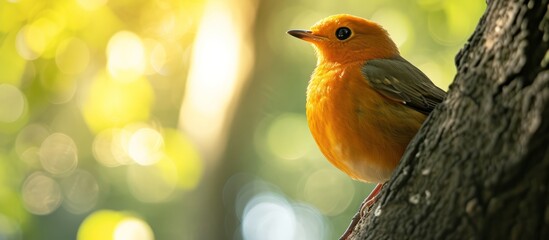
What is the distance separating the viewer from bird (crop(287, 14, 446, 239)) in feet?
12.5

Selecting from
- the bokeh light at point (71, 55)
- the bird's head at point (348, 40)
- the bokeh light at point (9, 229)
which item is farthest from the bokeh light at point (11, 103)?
the bird's head at point (348, 40)

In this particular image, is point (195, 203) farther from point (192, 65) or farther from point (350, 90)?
point (350, 90)

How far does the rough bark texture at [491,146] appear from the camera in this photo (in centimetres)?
232

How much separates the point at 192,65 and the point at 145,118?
3.00 feet

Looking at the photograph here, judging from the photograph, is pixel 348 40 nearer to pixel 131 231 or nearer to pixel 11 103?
pixel 131 231

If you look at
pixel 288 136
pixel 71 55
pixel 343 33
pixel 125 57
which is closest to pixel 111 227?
pixel 71 55

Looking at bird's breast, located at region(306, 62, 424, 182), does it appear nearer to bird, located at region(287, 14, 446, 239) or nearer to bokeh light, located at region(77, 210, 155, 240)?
bird, located at region(287, 14, 446, 239)

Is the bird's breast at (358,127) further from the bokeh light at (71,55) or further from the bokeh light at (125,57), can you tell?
the bokeh light at (125,57)

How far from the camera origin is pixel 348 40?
4824 millimetres

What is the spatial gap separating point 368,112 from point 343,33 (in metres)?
1.15

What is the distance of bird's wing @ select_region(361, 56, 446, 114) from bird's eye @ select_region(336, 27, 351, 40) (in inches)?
18.1

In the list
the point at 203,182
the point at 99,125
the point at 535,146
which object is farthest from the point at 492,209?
the point at 99,125

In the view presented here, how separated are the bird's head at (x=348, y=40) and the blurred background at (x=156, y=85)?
278 centimetres

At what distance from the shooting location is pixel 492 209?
7.84ft
